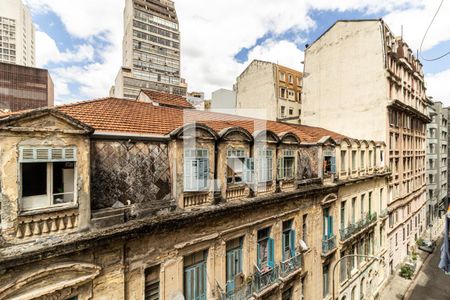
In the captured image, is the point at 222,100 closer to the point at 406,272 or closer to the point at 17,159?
the point at 406,272

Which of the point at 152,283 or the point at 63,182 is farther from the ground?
the point at 63,182

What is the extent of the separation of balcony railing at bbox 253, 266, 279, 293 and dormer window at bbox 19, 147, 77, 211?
8.05 metres

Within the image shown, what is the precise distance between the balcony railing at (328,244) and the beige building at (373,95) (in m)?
11.9

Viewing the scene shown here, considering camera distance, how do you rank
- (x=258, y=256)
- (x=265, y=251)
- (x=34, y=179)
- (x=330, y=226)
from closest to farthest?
(x=34, y=179) < (x=258, y=256) < (x=265, y=251) < (x=330, y=226)

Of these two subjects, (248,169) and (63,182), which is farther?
(248,169)

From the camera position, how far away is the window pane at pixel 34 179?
5726mm

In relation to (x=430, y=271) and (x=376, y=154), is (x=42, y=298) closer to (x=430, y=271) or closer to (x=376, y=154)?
(x=376, y=154)

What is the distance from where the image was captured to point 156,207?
7.80 m

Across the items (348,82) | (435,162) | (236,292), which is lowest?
(236,292)

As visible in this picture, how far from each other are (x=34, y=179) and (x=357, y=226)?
19.6 m

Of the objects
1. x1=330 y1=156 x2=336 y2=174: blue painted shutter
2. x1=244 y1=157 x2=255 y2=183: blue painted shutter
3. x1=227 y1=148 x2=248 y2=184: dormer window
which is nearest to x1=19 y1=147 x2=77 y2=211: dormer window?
x1=227 y1=148 x2=248 y2=184: dormer window

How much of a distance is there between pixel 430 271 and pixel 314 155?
993 inches

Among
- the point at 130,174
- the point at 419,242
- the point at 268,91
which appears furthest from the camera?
the point at 268,91

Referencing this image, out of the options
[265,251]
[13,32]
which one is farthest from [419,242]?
[13,32]
